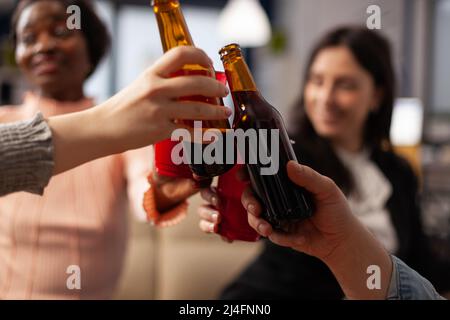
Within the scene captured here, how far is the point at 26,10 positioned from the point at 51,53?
0.35 feet

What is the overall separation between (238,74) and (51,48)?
0.26 meters

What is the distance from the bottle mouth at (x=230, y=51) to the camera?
0.37 m

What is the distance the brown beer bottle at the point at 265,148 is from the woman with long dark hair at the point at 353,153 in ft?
1.13

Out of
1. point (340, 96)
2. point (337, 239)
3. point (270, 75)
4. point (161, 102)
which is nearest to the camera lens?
point (161, 102)

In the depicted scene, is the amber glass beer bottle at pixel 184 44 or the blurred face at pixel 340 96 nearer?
the amber glass beer bottle at pixel 184 44

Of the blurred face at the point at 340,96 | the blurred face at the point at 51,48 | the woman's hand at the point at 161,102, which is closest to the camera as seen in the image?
the woman's hand at the point at 161,102

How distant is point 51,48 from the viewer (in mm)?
518

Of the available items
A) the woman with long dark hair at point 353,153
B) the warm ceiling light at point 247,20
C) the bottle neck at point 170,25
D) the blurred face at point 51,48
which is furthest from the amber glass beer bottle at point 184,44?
the warm ceiling light at point 247,20

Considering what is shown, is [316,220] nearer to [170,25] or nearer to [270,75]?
[170,25]

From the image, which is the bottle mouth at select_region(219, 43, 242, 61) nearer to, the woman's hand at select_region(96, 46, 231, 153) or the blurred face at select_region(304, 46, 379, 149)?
the woman's hand at select_region(96, 46, 231, 153)

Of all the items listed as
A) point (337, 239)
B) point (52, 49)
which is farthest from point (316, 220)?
point (52, 49)

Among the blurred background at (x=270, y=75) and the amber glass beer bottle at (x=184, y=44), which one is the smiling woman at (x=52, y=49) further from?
the amber glass beer bottle at (x=184, y=44)

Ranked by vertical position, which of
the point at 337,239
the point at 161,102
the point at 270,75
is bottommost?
the point at 337,239

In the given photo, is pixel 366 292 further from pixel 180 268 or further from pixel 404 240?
pixel 180 268
